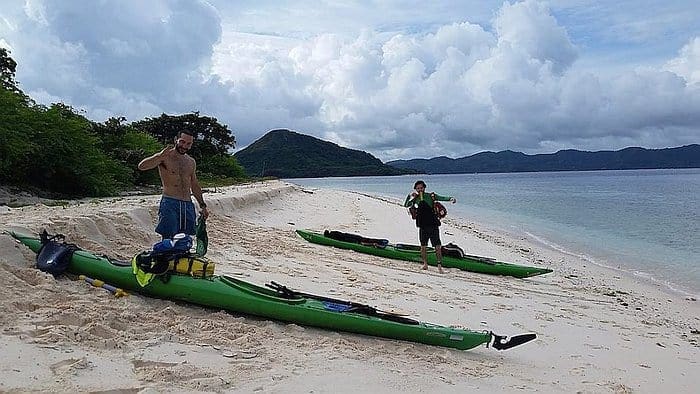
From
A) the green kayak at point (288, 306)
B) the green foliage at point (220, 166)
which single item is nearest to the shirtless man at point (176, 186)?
the green kayak at point (288, 306)

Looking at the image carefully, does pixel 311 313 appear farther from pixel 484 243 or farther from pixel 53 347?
pixel 484 243

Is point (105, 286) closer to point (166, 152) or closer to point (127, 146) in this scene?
point (166, 152)

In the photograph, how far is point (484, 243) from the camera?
17.0m

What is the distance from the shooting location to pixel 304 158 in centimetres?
14900

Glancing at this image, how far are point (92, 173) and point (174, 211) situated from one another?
13.7 meters

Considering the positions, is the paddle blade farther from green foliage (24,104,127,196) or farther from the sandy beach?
green foliage (24,104,127,196)

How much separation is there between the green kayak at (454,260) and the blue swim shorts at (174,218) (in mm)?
6098

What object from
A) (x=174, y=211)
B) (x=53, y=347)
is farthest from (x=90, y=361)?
(x=174, y=211)

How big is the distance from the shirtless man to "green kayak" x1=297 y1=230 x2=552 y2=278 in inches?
240

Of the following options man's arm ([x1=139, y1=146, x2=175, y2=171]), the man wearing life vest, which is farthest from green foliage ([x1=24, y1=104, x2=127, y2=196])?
man's arm ([x1=139, y1=146, x2=175, y2=171])

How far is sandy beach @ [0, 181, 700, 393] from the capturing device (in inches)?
162

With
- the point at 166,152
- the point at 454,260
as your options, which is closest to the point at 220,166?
the point at 454,260

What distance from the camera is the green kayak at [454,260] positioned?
11.2 m

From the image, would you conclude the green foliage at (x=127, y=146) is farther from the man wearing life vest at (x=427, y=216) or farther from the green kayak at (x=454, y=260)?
the man wearing life vest at (x=427, y=216)
